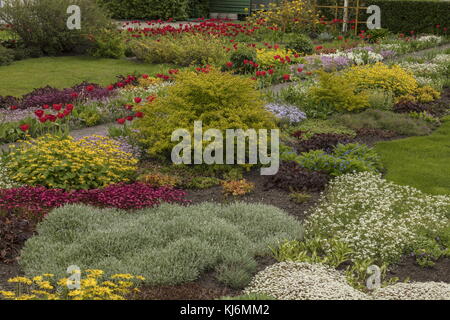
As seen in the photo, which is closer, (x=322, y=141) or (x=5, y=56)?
(x=322, y=141)

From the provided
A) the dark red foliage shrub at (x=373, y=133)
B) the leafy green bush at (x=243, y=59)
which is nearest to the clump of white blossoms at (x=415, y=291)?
the dark red foliage shrub at (x=373, y=133)

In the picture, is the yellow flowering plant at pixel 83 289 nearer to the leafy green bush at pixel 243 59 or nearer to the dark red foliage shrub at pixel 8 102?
the dark red foliage shrub at pixel 8 102

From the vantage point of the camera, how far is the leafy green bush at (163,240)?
5.25 meters

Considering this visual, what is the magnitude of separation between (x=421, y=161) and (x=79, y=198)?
5220 millimetres

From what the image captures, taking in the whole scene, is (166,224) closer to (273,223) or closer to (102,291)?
(273,223)

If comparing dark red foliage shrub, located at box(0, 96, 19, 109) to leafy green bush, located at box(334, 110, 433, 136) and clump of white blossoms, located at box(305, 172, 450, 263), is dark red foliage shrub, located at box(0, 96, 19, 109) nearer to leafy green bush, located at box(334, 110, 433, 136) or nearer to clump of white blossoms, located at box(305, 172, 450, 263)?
leafy green bush, located at box(334, 110, 433, 136)

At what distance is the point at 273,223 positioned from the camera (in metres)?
6.35

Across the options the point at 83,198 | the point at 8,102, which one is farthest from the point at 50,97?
the point at 83,198

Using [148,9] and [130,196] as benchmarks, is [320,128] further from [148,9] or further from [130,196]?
[148,9]

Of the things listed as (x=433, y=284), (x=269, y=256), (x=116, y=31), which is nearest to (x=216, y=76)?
(x=269, y=256)

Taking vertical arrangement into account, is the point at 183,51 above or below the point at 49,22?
below

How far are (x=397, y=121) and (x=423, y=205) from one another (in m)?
3.58

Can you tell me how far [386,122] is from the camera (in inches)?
413

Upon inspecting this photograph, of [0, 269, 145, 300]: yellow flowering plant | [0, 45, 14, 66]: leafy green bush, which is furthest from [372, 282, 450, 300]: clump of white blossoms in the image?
[0, 45, 14, 66]: leafy green bush
